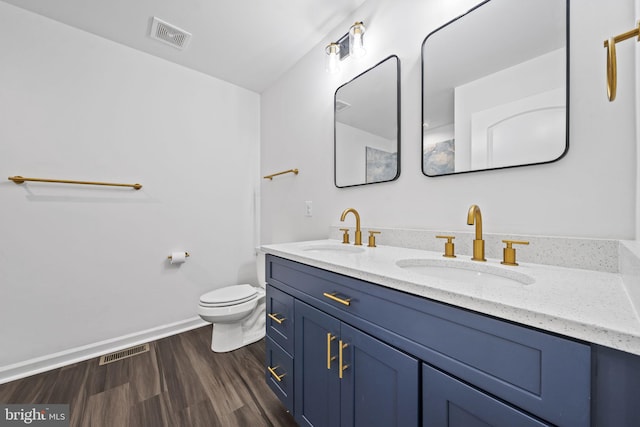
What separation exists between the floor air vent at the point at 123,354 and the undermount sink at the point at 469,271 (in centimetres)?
203

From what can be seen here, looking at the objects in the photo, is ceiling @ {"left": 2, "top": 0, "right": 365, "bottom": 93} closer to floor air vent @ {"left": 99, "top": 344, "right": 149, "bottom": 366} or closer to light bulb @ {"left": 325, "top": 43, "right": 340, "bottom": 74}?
light bulb @ {"left": 325, "top": 43, "right": 340, "bottom": 74}

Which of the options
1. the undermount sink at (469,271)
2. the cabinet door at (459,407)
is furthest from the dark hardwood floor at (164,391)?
the undermount sink at (469,271)

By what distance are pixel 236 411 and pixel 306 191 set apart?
1.43m

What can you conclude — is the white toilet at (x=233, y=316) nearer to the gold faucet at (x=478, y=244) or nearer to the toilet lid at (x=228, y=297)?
the toilet lid at (x=228, y=297)

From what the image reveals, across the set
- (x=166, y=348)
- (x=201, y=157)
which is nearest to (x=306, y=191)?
(x=201, y=157)

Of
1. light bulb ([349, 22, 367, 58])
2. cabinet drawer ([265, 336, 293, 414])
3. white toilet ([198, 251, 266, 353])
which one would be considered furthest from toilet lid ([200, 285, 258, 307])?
light bulb ([349, 22, 367, 58])

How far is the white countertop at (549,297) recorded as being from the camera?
1.27 feet

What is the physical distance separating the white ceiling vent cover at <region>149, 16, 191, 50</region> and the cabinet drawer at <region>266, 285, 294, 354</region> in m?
1.87

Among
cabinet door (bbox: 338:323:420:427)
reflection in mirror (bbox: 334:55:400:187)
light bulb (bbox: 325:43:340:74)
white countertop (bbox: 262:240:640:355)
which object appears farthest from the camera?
light bulb (bbox: 325:43:340:74)

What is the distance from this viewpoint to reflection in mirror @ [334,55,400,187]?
1.32 m

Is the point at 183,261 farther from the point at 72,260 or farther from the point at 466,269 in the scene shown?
the point at 466,269

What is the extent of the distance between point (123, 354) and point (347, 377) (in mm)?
1835

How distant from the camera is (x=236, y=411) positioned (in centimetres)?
123

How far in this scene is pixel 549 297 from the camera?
1.65 feet
